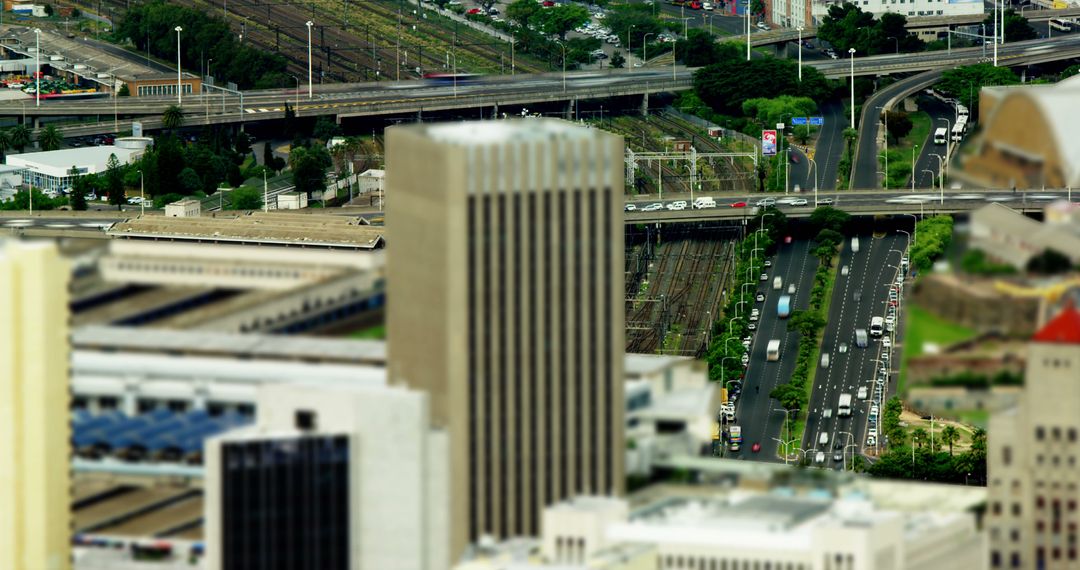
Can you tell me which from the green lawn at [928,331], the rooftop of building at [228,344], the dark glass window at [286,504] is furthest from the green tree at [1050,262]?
the dark glass window at [286,504]

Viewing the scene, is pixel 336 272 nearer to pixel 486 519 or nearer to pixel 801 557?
pixel 486 519

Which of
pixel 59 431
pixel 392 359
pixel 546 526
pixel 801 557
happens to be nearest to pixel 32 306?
pixel 59 431

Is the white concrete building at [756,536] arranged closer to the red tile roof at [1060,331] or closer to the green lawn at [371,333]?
the red tile roof at [1060,331]

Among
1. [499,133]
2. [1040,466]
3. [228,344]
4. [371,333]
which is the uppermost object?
[499,133]

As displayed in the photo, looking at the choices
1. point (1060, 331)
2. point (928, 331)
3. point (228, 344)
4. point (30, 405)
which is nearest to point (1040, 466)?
point (1060, 331)

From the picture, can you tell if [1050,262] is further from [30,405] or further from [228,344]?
[30,405]

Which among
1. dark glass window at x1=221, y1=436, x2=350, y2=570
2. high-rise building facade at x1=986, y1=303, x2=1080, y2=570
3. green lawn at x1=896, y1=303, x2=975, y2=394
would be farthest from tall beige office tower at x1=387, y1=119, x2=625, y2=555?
high-rise building facade at x1=986, y1=303, x2=1080, y2=570
